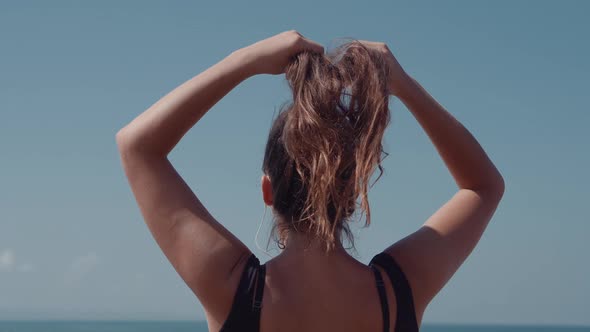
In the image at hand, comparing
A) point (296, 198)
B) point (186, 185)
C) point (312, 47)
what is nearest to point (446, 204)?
point (296, 198)

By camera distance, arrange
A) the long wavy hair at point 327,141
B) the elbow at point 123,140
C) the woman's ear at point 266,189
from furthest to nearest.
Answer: the woman's ear at point 266,189, the elbow at point 123,140, the long wavy hair at point 327,141

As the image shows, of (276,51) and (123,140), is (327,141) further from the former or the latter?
(123,140)

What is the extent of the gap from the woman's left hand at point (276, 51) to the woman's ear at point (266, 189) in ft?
1.08

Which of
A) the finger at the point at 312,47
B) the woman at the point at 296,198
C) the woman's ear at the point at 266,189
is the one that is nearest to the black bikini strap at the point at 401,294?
the woman at the point at 296,198

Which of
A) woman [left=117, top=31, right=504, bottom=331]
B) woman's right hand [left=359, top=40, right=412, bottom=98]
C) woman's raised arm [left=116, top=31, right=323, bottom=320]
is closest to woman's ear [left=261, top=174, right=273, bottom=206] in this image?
woman [left=117, top=31, right=504, bottom=331]

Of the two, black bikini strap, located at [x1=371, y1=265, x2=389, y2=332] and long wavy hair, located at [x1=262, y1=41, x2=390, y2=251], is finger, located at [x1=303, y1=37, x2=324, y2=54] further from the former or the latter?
black bikini strap, located at [x1=371, y1=265, x2=389, y2=332]

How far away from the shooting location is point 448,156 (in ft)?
9.27

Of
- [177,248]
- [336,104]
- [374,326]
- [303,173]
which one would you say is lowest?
[374,326]

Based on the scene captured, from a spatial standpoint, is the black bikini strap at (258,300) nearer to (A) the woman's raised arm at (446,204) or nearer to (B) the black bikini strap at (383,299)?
(B) the black bikini strap at (383,299)

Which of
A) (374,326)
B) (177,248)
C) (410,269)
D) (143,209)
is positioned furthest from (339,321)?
(143,209)

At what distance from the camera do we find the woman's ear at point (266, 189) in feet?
8.11

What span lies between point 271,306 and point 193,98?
64 cm

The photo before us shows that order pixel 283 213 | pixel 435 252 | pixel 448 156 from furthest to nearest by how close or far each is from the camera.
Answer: pixel 448 156
pixel 435 252
pixel 283 213

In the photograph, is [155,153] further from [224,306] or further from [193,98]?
[224,306]
